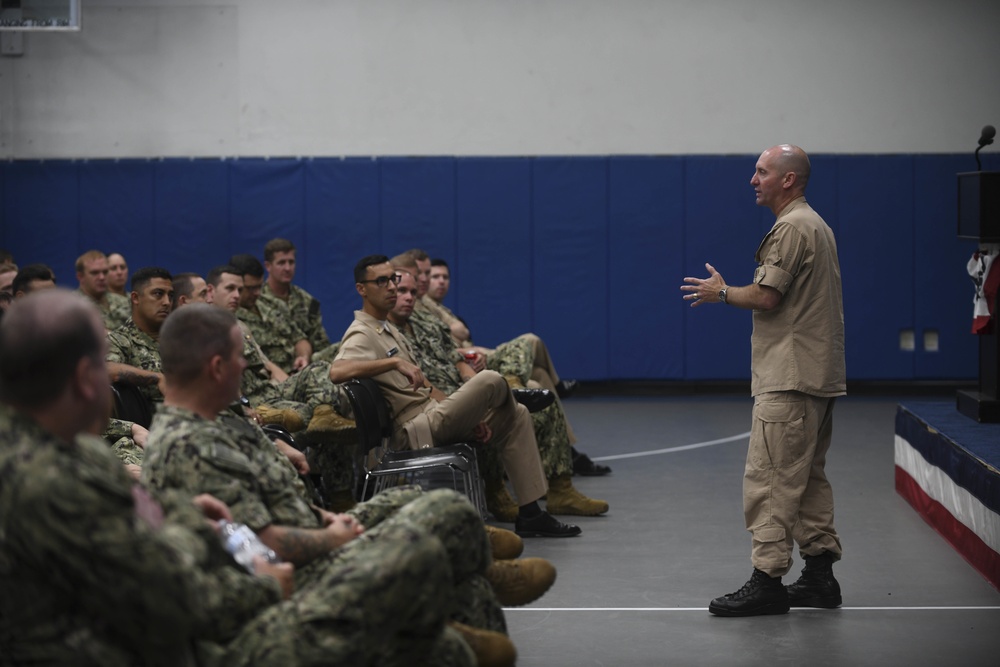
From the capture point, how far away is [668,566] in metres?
5.01

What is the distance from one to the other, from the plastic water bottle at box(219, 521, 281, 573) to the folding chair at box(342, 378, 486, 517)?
2.24 metres

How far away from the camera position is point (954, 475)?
201 inches

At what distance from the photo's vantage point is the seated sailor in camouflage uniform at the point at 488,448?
587 centimetres

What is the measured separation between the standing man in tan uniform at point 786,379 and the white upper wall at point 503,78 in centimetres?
689

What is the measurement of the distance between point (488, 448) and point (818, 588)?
218 centimetres

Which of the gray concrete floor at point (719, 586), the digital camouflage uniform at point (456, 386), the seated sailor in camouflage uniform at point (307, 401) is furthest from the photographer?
the digital camouflage uniform at point (456, 386)

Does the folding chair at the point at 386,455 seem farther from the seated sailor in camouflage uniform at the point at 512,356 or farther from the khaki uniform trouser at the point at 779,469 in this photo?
the seated sailor in camouflage uniform at the point at 512,356

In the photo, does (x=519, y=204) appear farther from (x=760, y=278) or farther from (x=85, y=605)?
(x=85, y=605)

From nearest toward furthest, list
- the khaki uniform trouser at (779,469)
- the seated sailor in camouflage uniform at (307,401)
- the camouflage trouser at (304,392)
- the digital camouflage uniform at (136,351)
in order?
the khaki uniform trouser at (779,469) → the digital camouflage uniform at (136,351) → the seated sailor in camouflage uniform at (307,401) → the camouflage trouser at (304,392)

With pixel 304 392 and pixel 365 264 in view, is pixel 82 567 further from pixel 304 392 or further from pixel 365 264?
pixel 304 392

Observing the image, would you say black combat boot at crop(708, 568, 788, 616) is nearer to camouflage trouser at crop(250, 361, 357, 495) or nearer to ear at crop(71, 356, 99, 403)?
camouflage trouser at crop(250, 361, 357, 495)

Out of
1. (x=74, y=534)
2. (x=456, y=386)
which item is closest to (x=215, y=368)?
(x=74, y=534)

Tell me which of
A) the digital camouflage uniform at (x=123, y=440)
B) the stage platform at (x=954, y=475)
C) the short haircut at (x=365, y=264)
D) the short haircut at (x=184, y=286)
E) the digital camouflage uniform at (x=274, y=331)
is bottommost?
the stage platform at (x=954, y=475)

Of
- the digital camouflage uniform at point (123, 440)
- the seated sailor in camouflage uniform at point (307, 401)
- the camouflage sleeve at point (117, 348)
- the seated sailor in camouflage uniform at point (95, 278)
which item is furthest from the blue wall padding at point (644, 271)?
the digital camouflage uniform at point (123, 440)
